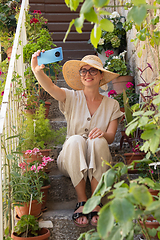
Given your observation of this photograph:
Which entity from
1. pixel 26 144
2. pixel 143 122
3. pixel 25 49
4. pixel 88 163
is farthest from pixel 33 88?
pixel 143 122

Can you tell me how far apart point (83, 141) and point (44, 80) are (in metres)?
0.54

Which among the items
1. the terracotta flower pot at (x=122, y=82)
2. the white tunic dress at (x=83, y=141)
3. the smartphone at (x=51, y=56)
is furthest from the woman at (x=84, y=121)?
the terracotta flower pot at (x=122, y=82)

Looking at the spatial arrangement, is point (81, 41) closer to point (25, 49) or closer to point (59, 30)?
point (59, 30)

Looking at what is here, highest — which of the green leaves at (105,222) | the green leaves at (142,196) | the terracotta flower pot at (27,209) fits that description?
the green leaves at (142,196)

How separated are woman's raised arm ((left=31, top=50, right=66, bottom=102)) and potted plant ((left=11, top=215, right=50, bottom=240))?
0.95m

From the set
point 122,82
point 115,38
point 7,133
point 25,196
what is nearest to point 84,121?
point 7,133

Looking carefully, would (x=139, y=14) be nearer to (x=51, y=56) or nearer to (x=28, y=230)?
(x=51, y=56)

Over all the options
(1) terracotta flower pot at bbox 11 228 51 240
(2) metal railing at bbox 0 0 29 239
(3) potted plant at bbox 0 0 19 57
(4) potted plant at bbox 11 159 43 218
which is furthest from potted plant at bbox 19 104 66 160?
(3) potted plant at bbox 0 0 19 57

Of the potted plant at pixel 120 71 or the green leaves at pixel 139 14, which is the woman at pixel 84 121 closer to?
the potted plant at pixel 120 71

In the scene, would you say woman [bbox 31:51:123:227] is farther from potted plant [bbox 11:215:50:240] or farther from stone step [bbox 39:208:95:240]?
potted plant [bbox 11:215:50:240]

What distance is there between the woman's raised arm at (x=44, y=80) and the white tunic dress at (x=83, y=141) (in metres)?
0.09

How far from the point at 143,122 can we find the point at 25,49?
8.86ft

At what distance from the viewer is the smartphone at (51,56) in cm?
167

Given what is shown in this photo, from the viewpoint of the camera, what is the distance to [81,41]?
5.43m
